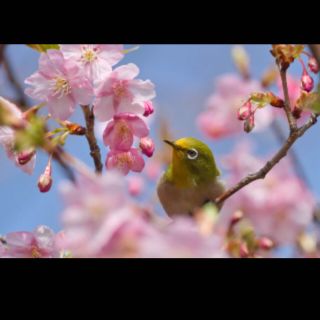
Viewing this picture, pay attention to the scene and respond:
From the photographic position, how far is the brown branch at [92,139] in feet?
4.66

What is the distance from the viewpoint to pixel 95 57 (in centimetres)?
142

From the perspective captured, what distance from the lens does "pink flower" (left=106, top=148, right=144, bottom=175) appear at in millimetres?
1504

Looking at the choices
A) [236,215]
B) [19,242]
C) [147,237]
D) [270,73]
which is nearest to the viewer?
[147,237]

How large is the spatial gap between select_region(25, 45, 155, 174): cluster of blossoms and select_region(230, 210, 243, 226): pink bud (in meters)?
0.41

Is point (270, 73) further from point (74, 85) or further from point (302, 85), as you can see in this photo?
point (74, 85)

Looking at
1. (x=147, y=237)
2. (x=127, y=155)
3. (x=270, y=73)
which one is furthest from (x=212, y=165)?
(x=147, y=237)

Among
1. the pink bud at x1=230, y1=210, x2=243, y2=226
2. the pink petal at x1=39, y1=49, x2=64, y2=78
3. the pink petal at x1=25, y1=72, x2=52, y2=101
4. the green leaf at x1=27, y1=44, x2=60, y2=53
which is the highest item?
the green leaf at x1=27, y1=44, x2=60, y2=53

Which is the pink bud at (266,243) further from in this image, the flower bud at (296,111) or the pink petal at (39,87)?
the pink petal at (39,87)

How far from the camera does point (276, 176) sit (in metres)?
1.18

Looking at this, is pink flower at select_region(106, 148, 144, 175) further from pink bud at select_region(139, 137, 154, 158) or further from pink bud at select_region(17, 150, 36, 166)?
pink bud at select_region(17, 150, 36, 166)

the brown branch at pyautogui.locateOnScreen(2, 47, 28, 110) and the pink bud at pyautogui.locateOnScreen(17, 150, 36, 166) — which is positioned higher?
the brown branch at pyautogui.locateOnScreen(2, 47, 28, 110)

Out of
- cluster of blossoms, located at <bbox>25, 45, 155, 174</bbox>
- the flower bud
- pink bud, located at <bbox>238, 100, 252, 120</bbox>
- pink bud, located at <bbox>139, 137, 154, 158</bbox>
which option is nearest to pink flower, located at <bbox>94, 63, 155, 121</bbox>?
cluster of blossoms, located at <bbox>25, 45, 155, 174</bbox>

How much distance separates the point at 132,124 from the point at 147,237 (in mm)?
738

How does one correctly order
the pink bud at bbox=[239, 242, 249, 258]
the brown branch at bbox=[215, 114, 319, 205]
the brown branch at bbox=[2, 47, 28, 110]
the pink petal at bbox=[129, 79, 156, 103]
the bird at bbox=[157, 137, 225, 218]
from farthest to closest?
the bird at bbox=[157, 137, 225, 218] < the brown branch at bbox=[2, 47, 28, 110] < the pink petal at bbox=[129, 79, 156, 103] < the brown branch at bbox=[215, 114, 319, 205] < the pink bud at bbox=[239, 242, 249, 258]
